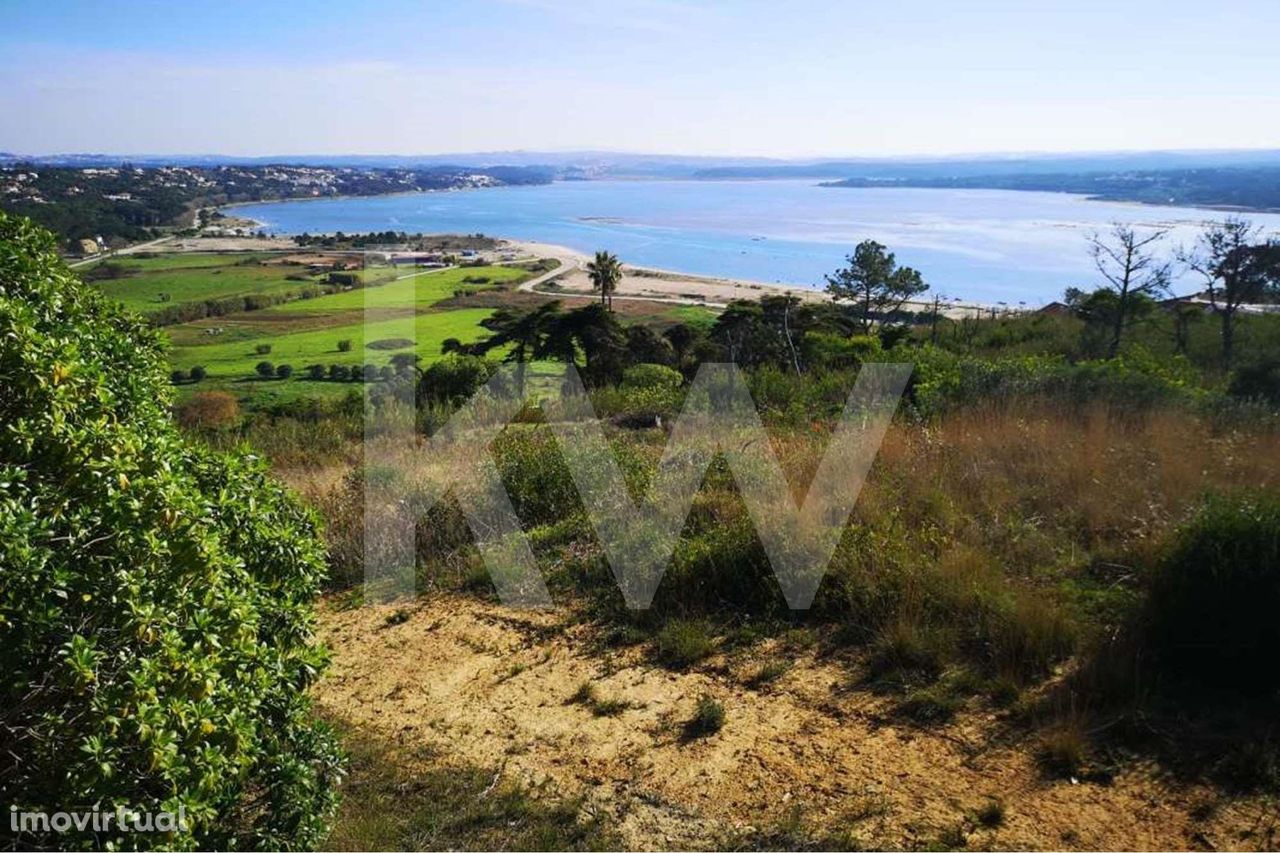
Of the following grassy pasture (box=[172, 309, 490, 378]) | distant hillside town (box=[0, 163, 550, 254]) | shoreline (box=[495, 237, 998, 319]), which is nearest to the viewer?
grassy pasture (box=[172, 309, 490, 378])

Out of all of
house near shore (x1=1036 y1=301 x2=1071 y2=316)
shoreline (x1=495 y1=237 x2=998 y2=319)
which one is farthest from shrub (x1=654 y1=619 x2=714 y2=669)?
shoreline (x1=495 y1=237 x2=998 y2=319)

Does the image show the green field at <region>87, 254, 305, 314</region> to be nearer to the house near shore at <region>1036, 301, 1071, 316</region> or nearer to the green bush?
the house near shore at <region>1036, 301, 1071, 316</region>

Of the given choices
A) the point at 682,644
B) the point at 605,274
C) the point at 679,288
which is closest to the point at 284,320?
the point at 605,274

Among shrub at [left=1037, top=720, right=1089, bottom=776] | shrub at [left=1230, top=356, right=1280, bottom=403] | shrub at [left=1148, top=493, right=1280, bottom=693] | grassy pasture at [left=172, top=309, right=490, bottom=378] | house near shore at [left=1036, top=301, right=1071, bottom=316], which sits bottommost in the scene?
grassy pasture at [left=172, top=309, right=490, bottom=378]

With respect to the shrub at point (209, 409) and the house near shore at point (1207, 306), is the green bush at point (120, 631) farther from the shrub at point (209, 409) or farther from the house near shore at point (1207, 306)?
the house near shore at point (1207, 306)

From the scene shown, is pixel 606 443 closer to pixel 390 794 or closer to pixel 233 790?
pixel 390 794

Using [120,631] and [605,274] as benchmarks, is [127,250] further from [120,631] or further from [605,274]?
[120,631]

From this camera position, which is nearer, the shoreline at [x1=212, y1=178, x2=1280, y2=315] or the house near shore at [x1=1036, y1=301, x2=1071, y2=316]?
the house near shore at [x1=1036, y1=301, x2=1071, y2=316]
